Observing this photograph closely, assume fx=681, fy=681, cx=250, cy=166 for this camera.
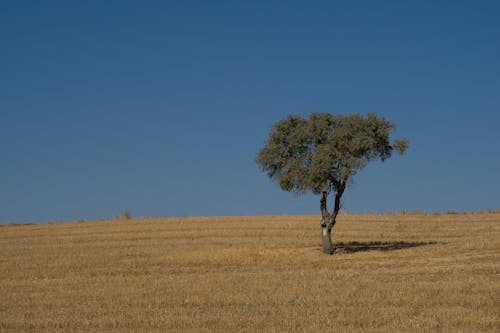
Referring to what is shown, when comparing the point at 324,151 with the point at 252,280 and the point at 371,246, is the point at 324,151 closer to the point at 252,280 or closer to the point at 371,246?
the point at 371,246

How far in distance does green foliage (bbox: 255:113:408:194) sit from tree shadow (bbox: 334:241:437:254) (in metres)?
4.40

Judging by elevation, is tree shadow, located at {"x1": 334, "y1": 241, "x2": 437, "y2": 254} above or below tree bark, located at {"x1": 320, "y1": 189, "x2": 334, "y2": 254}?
below

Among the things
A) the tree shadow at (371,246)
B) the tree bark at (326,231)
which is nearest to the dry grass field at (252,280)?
the tree shadow at (371,246)

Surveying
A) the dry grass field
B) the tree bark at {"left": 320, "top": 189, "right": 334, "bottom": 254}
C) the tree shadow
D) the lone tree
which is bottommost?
the dry grass field

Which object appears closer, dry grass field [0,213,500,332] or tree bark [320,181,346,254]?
dry grass field [0,213,500,332]

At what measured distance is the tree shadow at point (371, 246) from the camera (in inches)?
1741

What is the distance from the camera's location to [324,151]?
42031 millimetres

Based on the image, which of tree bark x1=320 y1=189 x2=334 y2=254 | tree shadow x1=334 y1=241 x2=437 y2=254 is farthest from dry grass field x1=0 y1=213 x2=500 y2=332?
tree bark x1=320 y1=189 x2=334 y2=254

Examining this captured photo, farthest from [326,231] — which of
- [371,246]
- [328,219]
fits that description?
[371,246]

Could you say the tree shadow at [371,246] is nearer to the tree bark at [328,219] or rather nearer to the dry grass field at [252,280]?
the dry grass field at [252,280]

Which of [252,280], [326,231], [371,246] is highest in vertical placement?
[326,231]

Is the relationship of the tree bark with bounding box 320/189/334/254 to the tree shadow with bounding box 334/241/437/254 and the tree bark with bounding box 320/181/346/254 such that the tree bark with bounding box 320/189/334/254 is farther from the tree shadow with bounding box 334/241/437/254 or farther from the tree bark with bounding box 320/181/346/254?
the tree shadow with bounding box 334/241/437/254

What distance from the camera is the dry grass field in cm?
1931

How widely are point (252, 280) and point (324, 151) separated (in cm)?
1536
